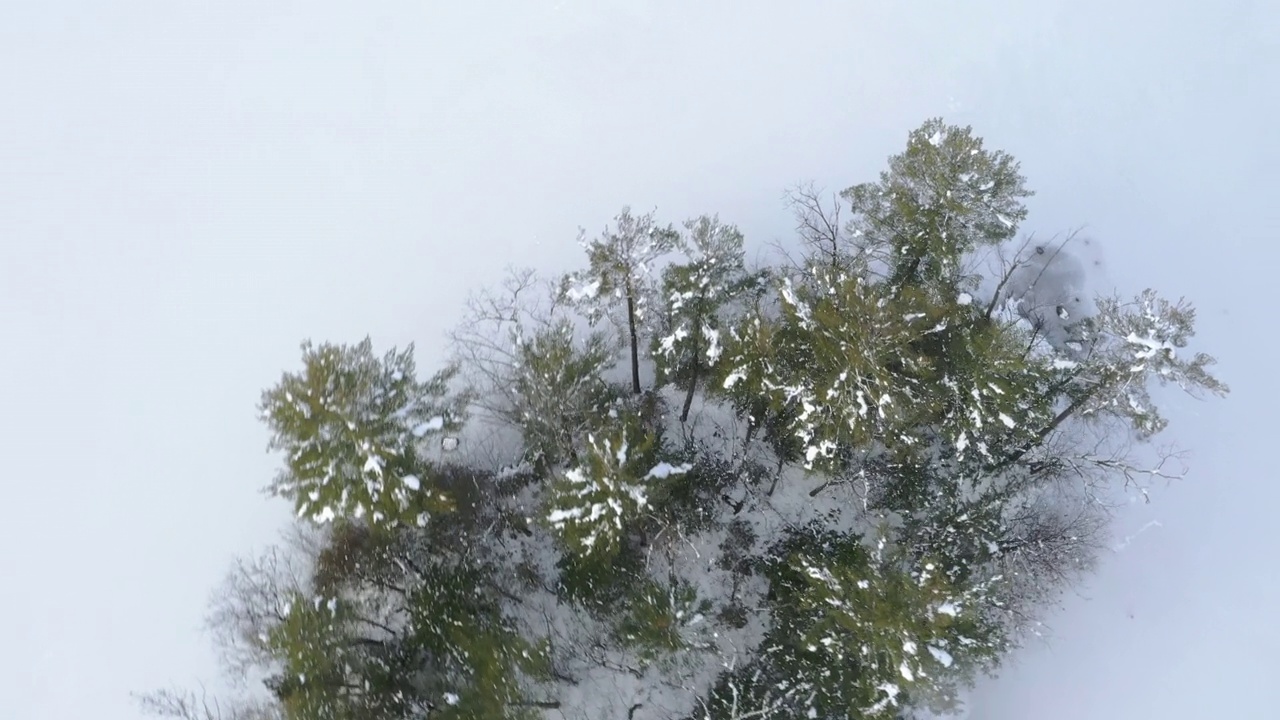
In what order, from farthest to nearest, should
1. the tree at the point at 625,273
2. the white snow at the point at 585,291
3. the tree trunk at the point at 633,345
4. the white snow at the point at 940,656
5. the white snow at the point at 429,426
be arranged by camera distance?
Result: the white snow at the point at 585,291, the tree trunk at the point at 633,345, the tree at the point at 625,273, the white snow at the point at 429,426, the white snow at the point at 940,656

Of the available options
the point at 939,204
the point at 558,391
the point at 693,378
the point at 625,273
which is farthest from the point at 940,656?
the point at 625,273

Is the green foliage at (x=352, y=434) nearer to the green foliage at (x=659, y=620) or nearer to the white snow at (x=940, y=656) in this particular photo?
the green foliage at (x=659, y=620)

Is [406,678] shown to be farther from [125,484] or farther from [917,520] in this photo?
[917,520]

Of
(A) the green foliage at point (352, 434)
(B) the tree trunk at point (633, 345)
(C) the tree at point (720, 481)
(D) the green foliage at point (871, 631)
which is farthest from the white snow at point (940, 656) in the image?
(A) the green foliage at point (352, 434)

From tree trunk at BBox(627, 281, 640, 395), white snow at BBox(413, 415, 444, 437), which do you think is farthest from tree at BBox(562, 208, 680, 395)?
white snow at BBox(413, 415, 444, 437)

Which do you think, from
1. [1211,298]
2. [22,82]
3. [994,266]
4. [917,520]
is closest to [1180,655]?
[917,520]

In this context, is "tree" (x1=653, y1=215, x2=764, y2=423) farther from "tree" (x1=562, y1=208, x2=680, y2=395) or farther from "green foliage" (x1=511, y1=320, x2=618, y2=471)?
"green foliage" (x1=511, y1=320, x2=618, y2=471)

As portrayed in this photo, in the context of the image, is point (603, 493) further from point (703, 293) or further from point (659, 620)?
point (703, 293)
